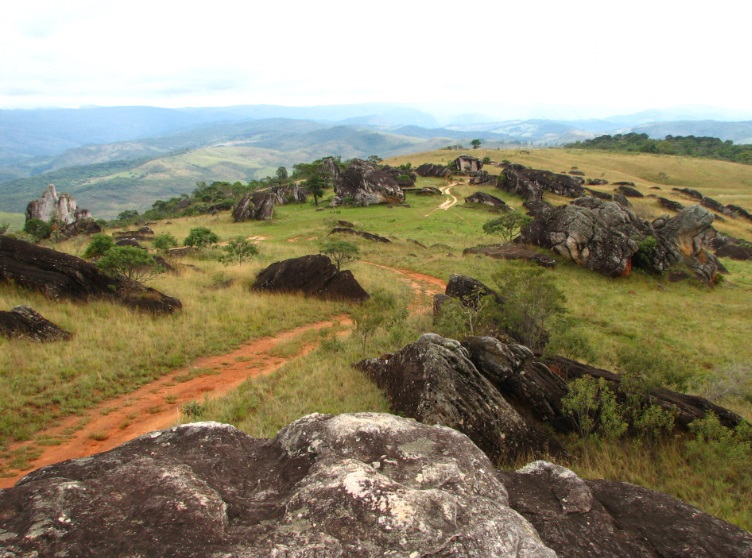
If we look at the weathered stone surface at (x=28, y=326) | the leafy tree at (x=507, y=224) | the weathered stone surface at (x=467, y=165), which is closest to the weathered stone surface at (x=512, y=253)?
the leafy tree at (x=507, y=224)

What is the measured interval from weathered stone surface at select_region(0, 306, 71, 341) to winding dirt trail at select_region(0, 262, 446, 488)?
3806 millimetres

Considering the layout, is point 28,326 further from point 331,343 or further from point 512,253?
point 512,253

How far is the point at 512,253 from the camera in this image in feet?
104

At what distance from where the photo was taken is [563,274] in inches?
1144

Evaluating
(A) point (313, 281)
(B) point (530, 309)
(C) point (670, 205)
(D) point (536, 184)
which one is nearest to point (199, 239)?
(A) point (313, 281)

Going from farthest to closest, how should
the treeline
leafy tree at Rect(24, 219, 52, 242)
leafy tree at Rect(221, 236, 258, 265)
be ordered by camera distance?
1. the treeline
2. leafy tree at Rect(24, 219, 52, 242)
3. leafy tree at Rect(221, 236, 258, 265)

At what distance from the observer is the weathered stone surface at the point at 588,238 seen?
29.2 m

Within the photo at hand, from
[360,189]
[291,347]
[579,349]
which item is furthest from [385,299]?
[360,189]

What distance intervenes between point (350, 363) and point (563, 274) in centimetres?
2205

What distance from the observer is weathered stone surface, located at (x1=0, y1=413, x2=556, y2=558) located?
3.17 m

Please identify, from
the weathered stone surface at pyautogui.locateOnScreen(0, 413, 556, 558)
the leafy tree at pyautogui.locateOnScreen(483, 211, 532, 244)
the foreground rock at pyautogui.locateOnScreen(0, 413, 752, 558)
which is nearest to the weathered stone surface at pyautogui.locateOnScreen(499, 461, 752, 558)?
the foreground rock at pyautogui.locateOnScreen(0, 413, 752, 558)

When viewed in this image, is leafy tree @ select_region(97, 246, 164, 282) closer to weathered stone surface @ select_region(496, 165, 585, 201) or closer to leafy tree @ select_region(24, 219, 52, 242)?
leafy tree @ select_region(24, 219, 52, 242)

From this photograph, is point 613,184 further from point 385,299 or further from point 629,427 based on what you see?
point 629,427

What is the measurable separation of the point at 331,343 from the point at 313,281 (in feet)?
23.6
